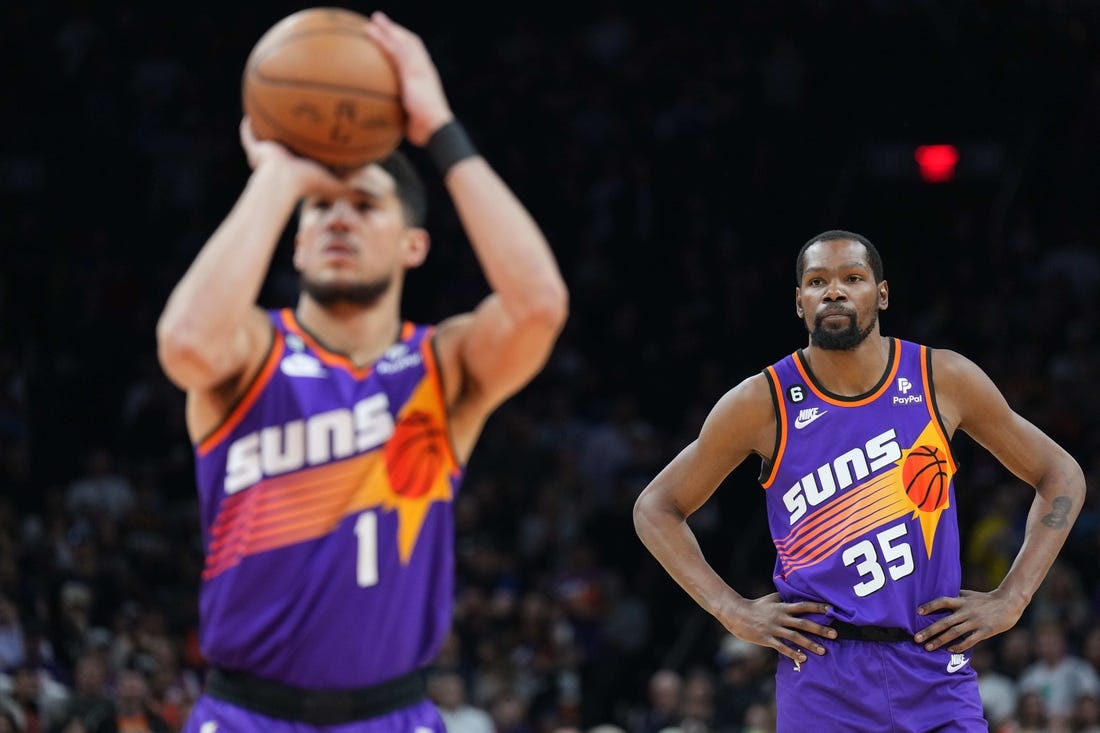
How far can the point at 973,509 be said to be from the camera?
46.3 feet

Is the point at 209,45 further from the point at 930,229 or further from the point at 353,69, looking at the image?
the point at 353,69

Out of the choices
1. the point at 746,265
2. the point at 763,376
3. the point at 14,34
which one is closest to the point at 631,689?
the point at 746,265

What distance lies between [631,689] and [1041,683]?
3.50 meters

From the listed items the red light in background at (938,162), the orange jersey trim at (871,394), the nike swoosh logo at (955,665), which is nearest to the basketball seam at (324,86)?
the orange jersey trim at (871,394)

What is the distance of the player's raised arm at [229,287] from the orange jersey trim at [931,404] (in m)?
2.87

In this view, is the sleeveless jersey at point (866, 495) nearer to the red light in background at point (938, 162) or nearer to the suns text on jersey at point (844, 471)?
the suns text on jersey at point (844, 471)

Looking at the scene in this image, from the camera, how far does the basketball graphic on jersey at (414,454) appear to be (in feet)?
13.4

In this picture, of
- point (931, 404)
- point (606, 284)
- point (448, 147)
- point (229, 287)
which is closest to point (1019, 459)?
point (931, 404)

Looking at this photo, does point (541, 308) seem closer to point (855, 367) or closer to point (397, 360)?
point (397, 360)

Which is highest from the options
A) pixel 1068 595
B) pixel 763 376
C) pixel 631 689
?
pixel 763 376

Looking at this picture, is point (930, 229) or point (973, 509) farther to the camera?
point (930, 229)

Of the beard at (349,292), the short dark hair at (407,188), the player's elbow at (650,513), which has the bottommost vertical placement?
the player's elbow at (650,513)

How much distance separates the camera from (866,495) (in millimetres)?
5887

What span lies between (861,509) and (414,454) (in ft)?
7.51
